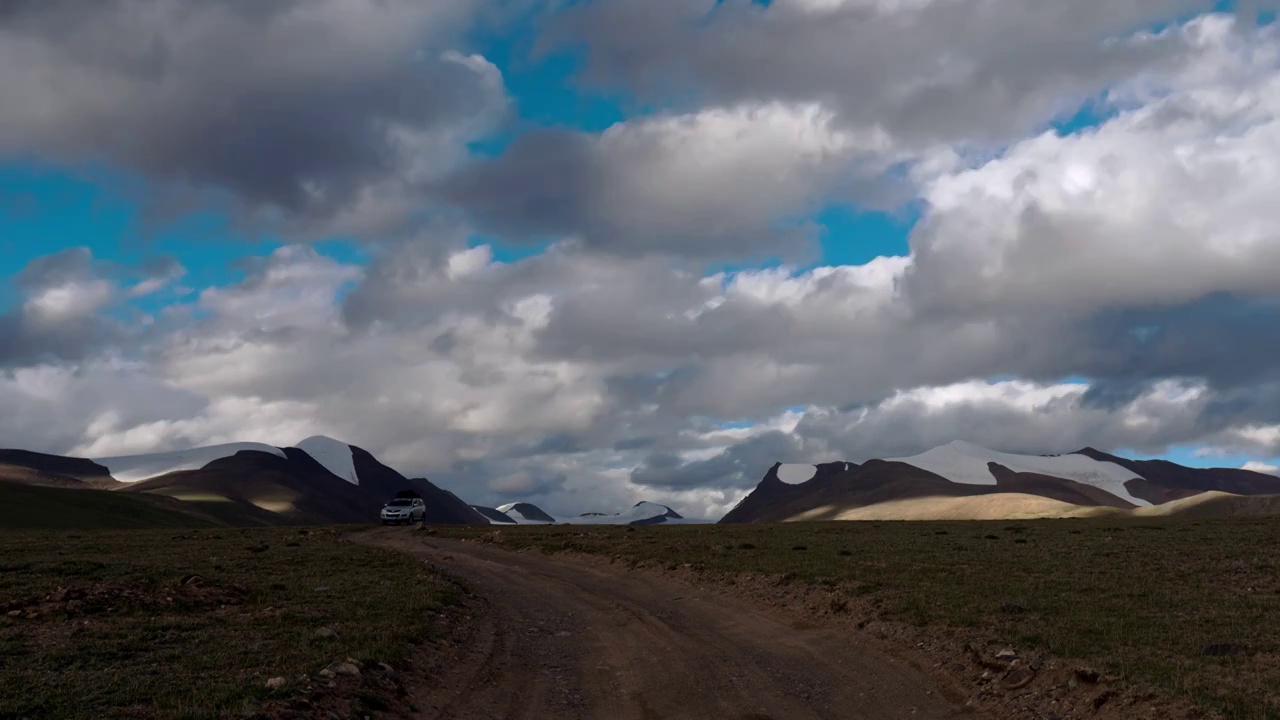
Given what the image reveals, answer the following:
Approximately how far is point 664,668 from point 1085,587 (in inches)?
612

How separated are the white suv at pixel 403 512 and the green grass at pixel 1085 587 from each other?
30539 millimetres

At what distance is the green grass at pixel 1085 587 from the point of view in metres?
18.1

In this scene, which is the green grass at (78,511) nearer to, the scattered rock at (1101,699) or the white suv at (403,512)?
the white suv at (403,512)

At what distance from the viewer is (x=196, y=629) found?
73.5ft

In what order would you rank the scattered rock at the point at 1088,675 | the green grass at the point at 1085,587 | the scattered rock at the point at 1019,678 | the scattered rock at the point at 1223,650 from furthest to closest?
the scattered rock at the point at 1223,650, the green grass at the point at 1085,587, the scattered rock at the point at 1019,678, the scattered rock at the point at 1088,675

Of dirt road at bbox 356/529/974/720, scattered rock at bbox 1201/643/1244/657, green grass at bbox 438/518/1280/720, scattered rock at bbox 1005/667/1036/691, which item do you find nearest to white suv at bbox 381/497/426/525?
green grass at bbox 438/518/1280/720

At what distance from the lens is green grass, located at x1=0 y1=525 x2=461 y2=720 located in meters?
15.4

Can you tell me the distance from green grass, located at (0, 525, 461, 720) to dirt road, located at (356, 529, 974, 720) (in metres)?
2.25

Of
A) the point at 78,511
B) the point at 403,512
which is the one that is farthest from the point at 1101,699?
the point at 78,511

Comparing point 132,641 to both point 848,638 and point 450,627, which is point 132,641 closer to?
point 450,627

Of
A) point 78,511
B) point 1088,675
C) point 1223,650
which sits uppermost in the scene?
point 78,511

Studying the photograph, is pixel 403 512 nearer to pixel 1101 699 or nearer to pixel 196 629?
pixel 196 629

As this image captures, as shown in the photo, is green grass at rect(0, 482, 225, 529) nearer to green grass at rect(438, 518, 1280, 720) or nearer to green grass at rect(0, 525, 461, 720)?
green grass at rect(0, 525, 461, 720)

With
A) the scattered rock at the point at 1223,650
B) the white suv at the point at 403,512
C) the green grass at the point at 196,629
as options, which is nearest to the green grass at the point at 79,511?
the white suv at the point at 403,512
